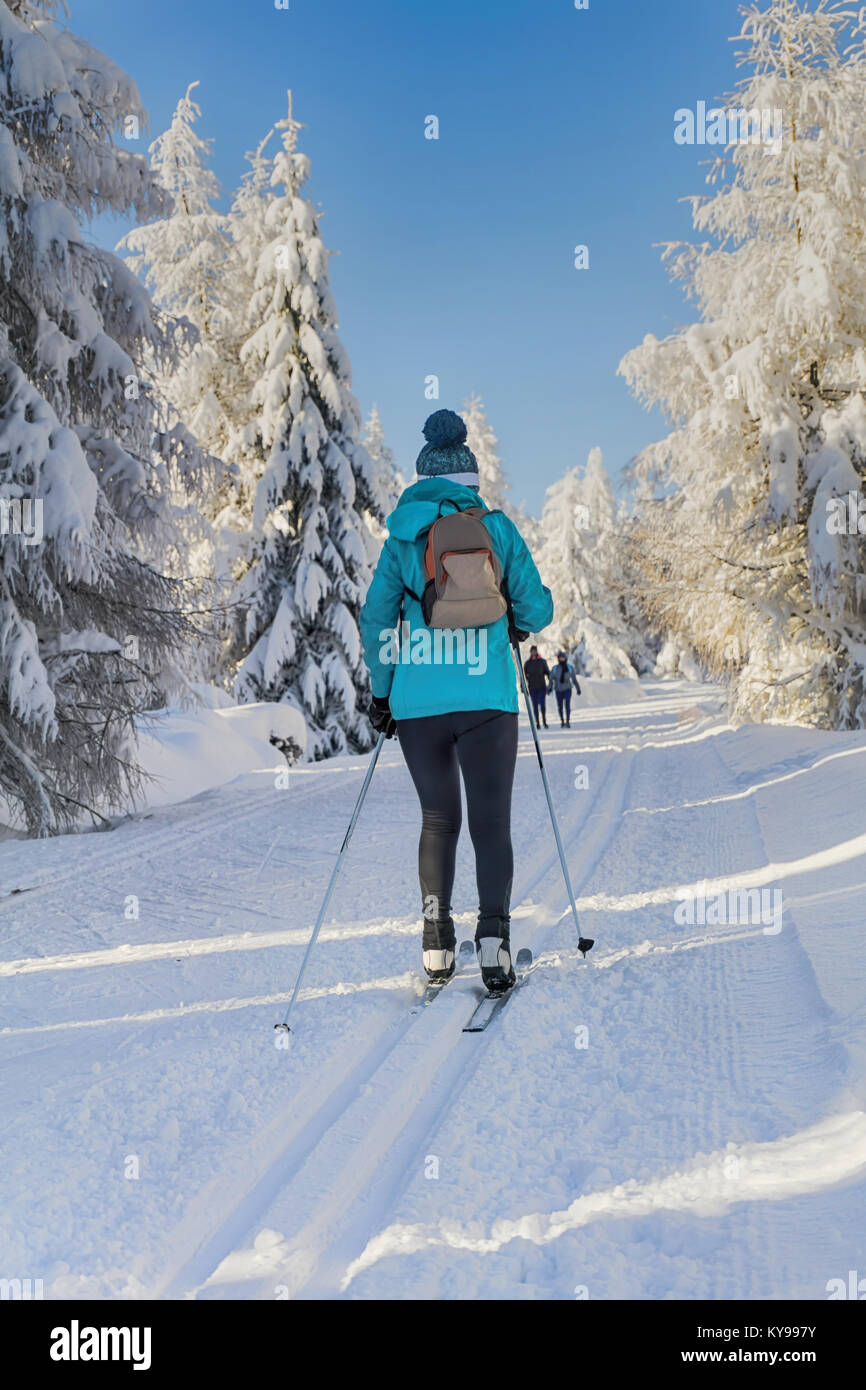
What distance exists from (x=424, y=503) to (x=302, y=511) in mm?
14448

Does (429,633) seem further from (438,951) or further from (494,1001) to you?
(494,1001)

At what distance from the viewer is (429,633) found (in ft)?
10.7

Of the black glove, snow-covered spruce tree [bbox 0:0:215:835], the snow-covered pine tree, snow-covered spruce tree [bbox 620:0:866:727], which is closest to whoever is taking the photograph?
the black glove

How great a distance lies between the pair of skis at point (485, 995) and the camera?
9.65 ft

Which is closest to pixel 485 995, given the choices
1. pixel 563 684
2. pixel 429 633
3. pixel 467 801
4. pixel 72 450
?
pixel 467 801

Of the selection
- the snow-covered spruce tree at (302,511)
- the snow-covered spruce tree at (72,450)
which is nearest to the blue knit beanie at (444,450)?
the snow-covered spruce tree at (72,450)

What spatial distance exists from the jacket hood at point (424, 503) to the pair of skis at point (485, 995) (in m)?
1.78

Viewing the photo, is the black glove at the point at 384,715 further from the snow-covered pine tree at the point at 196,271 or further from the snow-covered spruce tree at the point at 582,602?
the snow-covered spruce tree at the point at 582,602

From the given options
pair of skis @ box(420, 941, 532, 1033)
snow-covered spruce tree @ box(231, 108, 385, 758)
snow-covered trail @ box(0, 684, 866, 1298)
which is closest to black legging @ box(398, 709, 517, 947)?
pair of skis @ box(420, 941, 532, 1033)

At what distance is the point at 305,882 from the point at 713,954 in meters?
2.67

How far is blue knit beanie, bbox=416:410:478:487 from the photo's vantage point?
3516mm

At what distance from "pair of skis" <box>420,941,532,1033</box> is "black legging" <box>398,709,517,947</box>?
185mm

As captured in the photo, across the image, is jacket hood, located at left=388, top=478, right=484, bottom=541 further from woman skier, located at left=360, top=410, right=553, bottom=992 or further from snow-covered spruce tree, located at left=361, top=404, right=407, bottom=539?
snow-covered spruce tree, located at left=361, top=404, right=407, bottom=539

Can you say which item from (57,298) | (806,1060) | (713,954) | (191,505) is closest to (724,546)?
(191,505)
